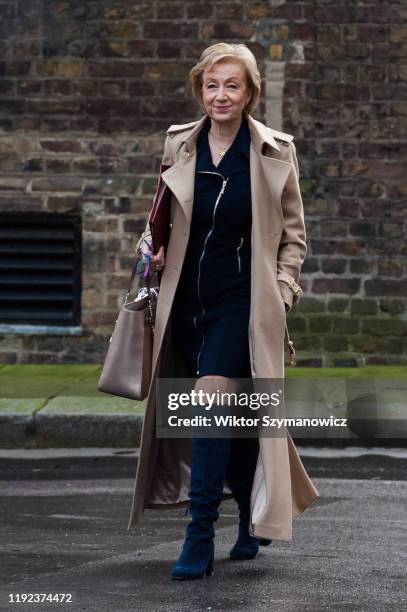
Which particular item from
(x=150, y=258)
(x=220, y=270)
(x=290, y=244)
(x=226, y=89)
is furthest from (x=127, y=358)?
(x=226, y=89)

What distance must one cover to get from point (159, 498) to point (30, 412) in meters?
3.46

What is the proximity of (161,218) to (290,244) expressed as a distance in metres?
0.47

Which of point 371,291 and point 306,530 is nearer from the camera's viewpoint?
point 306,530

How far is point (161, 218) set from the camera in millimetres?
5652

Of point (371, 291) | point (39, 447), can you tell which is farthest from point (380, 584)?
point (371, 291)

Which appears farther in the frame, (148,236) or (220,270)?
(148,236)

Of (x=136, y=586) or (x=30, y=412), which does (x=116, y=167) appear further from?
(x=136, y=586)

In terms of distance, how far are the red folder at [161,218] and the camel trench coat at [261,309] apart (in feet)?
0.09

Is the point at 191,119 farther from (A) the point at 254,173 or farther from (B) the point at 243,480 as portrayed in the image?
(B) the point at 243,480

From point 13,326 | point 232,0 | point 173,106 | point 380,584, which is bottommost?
point 13,326

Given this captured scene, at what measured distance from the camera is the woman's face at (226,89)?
5.61m

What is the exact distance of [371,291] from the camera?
1206 centimetres

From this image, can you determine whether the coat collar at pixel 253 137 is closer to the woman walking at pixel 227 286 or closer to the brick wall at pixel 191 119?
the woman walking at pixel 227 286

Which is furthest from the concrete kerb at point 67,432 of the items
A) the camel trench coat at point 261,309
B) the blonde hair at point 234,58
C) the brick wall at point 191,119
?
the blonde hair at point 234,58
